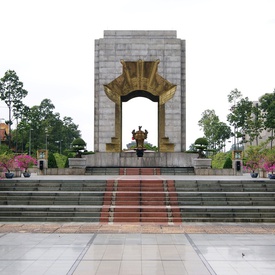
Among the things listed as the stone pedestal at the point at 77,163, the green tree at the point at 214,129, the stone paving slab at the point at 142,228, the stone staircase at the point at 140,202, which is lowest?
the stone paving slab at the point at 142,228

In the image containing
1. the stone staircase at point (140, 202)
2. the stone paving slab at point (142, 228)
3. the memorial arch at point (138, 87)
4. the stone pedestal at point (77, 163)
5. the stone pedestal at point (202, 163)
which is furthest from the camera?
the memorial arch at point (138, 87)

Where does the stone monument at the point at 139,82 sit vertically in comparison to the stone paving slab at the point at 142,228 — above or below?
above

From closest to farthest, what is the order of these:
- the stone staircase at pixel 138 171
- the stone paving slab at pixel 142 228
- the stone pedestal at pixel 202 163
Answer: the stone paving slab at pixel 142 228 → the stone staircase at pixel 138 171 → the stone pedestal at pixel 202 163

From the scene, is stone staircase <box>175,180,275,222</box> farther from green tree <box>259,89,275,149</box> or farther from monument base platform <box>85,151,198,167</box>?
green tree <box>259,89,275,149</box>

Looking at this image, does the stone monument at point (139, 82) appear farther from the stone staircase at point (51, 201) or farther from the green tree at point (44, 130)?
the green tree at point (44, 130)

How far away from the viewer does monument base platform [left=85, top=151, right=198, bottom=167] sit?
3478 centimetres

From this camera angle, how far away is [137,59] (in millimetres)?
42156

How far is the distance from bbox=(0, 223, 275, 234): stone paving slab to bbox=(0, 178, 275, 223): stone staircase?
2.14 ft

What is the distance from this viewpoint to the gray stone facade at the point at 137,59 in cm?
4131

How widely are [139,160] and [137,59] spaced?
1253 cm

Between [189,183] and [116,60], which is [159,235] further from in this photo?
[116,60]

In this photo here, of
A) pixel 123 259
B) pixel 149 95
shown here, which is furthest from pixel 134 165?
pixel 123 259

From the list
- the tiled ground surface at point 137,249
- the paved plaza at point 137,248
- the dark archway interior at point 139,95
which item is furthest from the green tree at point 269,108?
the tiled ground surface at point 137,249

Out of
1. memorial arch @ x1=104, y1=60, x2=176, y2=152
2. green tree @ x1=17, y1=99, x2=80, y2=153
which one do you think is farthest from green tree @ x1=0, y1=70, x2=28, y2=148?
memorial arch @ x1=104, y1=60, x2=176, y2=152
